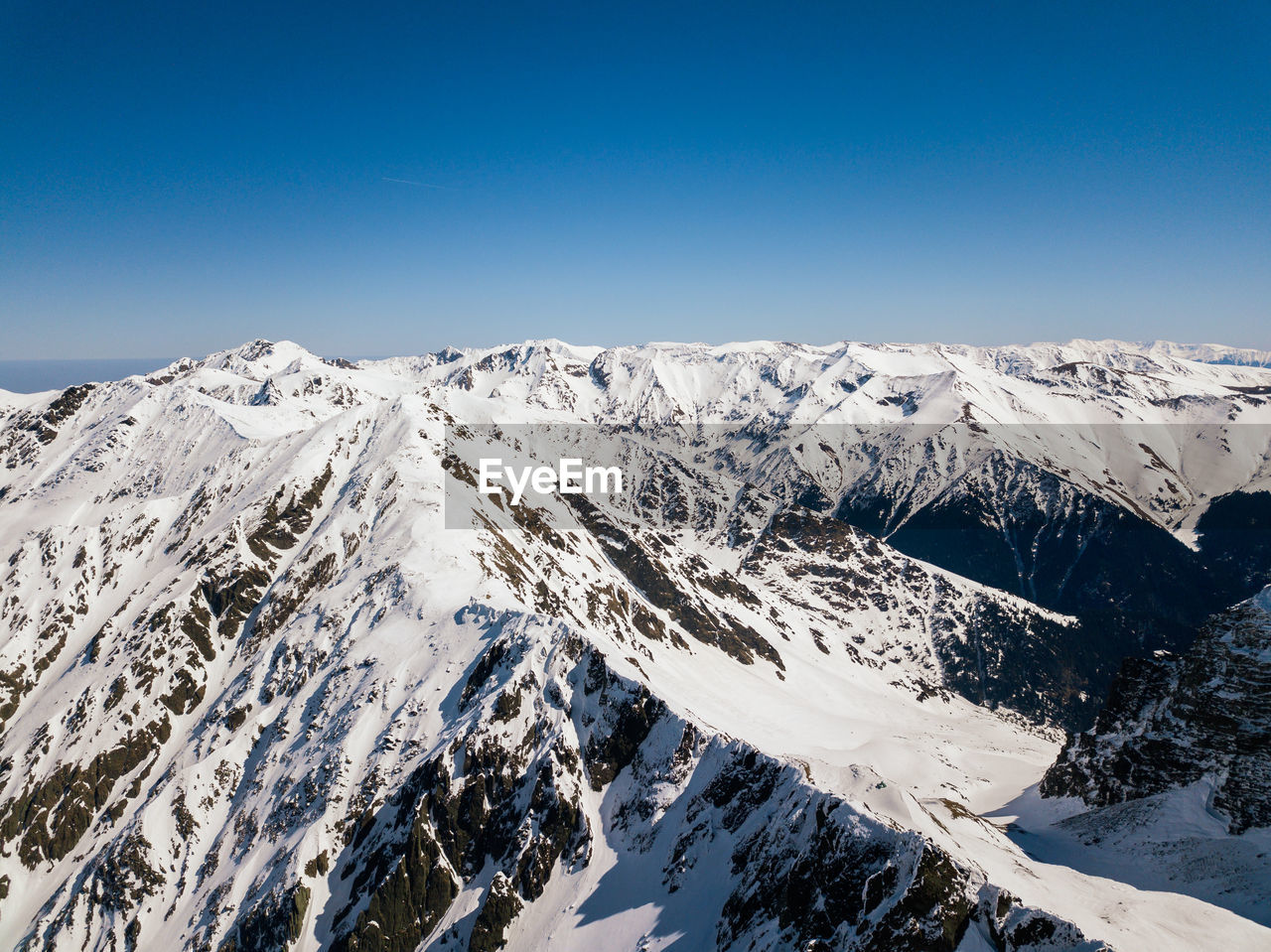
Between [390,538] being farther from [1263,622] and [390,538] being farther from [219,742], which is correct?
[1263,622]

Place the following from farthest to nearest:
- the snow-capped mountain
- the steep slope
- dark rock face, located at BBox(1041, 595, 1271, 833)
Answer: dark rock face, located at BBox(1041, 595, 1271, 833) → the steep slope → the snow-capped mountain

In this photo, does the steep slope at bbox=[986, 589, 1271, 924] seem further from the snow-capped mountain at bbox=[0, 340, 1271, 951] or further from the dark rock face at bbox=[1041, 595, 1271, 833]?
the snow-capped mountain at bbox=[0, 340, 1271, 951]

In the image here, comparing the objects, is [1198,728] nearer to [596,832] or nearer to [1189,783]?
[1189,783]

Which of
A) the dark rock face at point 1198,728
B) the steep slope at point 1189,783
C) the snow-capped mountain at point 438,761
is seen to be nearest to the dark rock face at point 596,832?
the snow-capped mountain at point 438,761

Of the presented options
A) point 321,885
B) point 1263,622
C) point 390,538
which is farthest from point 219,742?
point 1263,622

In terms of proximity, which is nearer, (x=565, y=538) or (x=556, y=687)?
(x=556, y=687)

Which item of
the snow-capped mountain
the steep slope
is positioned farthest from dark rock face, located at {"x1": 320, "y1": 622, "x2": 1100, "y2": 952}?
the steep slope

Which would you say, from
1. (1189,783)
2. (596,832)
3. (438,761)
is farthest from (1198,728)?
(438,761)

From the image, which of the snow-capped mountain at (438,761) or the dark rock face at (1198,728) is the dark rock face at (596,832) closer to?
the snow-capped mountain at (438,761)
